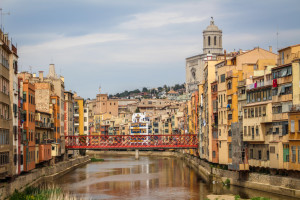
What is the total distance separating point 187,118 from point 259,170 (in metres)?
76.0

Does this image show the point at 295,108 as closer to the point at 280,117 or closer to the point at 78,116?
the point at 280,117

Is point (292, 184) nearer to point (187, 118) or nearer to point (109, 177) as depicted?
point (109, 177)

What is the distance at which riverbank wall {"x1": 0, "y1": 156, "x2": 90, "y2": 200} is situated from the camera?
155 feet

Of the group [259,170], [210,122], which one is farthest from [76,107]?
[259,170]

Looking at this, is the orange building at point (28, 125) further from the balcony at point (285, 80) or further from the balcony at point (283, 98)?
the balcony at point (285, 80)

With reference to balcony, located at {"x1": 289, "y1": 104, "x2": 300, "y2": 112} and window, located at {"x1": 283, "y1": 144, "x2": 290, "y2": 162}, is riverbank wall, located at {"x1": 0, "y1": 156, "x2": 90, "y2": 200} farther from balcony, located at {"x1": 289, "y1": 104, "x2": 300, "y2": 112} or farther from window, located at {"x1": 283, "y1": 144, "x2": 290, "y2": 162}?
balcony, located at {"x1": 289, "y1": 104, "x2": 300, "y2": 112}

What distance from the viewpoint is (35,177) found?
212 feet

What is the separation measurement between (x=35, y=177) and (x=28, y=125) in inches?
228

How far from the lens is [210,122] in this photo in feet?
258

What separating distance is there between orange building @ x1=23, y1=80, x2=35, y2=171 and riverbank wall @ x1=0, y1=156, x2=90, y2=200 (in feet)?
4.41

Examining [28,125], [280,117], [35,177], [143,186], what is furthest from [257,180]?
[28,125]

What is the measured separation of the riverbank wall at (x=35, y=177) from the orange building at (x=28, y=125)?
52.9 inches

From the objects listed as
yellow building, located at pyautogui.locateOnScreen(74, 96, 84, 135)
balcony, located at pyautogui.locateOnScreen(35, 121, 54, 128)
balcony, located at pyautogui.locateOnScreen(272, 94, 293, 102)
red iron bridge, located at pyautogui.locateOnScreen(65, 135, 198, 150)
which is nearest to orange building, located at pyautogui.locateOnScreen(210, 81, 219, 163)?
balcony, located at pyautogui.locateOnScreen(272, 94, 293, 102)

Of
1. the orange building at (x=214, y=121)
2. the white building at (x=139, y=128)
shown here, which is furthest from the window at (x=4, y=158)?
the white building at (x=139, y=128)
